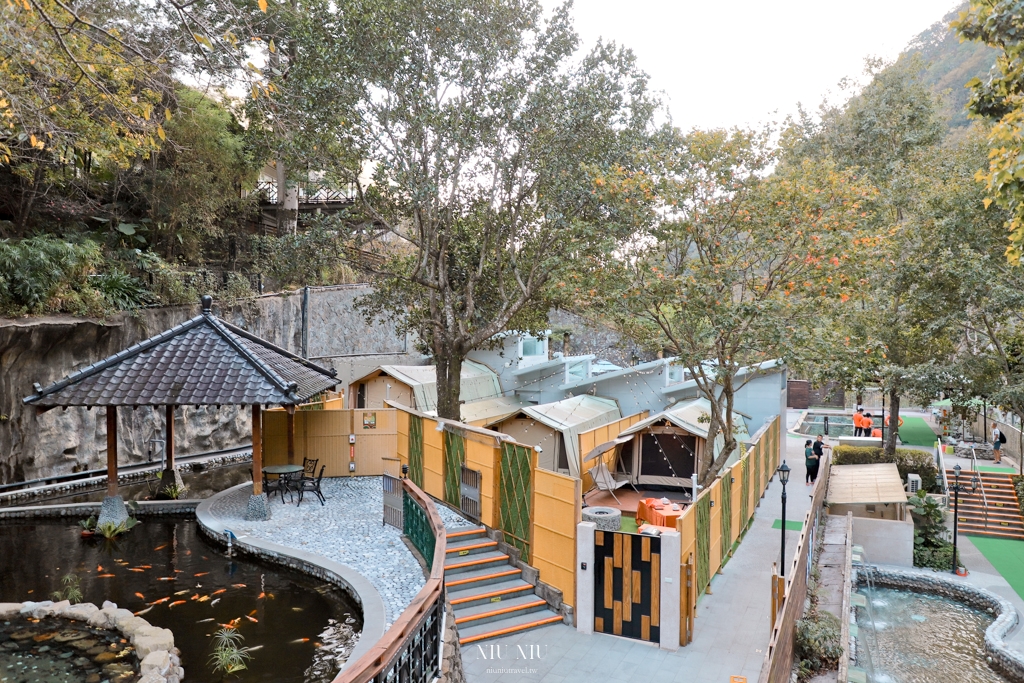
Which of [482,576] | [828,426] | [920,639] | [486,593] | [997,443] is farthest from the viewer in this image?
[828,426]

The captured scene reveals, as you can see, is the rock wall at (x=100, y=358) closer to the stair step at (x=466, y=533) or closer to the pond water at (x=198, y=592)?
the pond water at (x=198, y=592)

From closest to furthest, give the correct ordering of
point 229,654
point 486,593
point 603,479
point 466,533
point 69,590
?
point 229,654, point 69,590, point 486,593, point 466,533, point 603,479

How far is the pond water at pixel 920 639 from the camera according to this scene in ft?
43.8

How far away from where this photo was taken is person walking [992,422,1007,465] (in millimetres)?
27672

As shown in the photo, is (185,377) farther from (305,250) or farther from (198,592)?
(305,250)

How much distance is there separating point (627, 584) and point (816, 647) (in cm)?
324

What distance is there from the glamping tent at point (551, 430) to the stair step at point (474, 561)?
779cm

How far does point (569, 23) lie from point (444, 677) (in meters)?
13.3

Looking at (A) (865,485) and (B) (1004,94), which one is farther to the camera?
(A) (865,485)

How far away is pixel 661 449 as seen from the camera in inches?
Answer: 777

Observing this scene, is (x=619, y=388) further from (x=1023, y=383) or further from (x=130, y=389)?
Result: (x=130, y=389)

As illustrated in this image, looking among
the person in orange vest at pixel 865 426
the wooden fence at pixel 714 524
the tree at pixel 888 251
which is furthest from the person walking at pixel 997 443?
the wooden fence at pixel 714 524

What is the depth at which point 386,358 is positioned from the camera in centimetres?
2978
